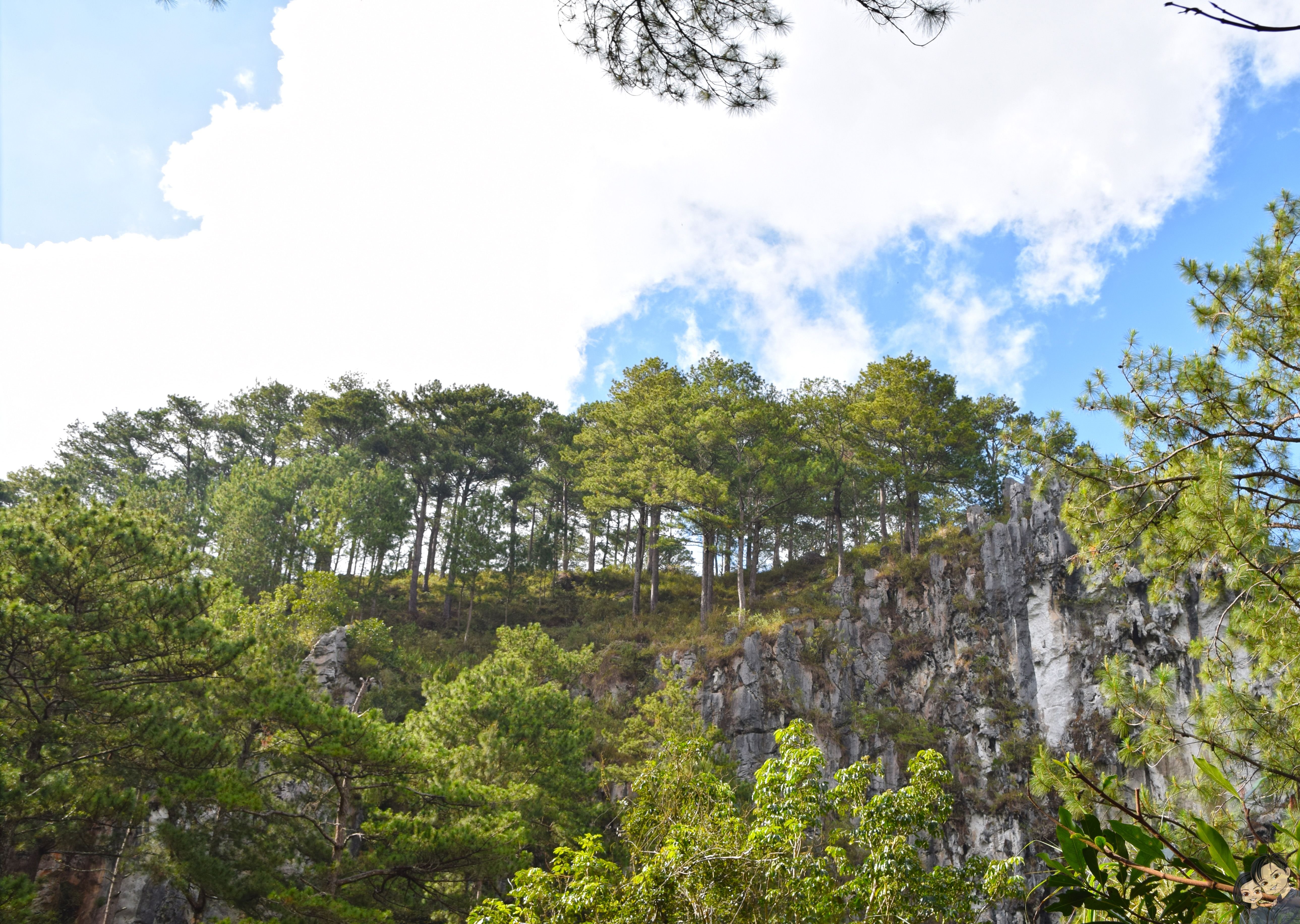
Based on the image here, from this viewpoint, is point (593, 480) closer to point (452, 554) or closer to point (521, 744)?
point (452, 554)

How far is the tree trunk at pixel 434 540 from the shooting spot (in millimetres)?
28078

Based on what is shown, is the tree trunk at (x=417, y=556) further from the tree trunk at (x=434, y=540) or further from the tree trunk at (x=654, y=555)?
the tree trunk at (x=654, y=555)

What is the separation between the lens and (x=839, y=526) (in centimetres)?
2409

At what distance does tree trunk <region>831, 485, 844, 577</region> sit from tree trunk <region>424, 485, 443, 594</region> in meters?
14.6

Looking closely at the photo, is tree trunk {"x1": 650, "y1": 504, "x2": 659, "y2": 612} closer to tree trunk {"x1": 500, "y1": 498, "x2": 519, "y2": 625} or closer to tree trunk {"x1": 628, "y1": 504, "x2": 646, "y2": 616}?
tree trunk {"x1": 628, "y1": 504, "x2": 646, "y2": 616}

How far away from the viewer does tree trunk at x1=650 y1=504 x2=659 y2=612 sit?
2369 centimetres

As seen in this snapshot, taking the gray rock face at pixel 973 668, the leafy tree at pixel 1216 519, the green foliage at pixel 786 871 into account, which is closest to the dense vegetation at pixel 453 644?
the green foliage at pixel 786 871

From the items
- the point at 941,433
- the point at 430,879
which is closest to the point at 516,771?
the point at 430,879

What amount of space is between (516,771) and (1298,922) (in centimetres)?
1226

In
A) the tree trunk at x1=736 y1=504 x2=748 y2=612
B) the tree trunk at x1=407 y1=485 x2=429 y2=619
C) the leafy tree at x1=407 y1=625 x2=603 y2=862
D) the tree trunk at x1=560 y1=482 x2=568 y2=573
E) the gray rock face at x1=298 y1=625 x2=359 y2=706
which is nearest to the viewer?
the leafy tree at x1=407 y1=625 x2=603 y2=862

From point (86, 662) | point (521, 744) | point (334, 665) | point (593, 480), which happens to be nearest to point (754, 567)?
point (593, 480)

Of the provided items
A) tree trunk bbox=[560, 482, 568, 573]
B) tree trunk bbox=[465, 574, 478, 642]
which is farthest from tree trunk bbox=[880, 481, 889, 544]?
tree trunk bbox=[465, 574, 478, 642]

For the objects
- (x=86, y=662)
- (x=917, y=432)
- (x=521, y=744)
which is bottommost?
(x=521, y=744)

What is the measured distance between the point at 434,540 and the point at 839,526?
15760 millimetres
